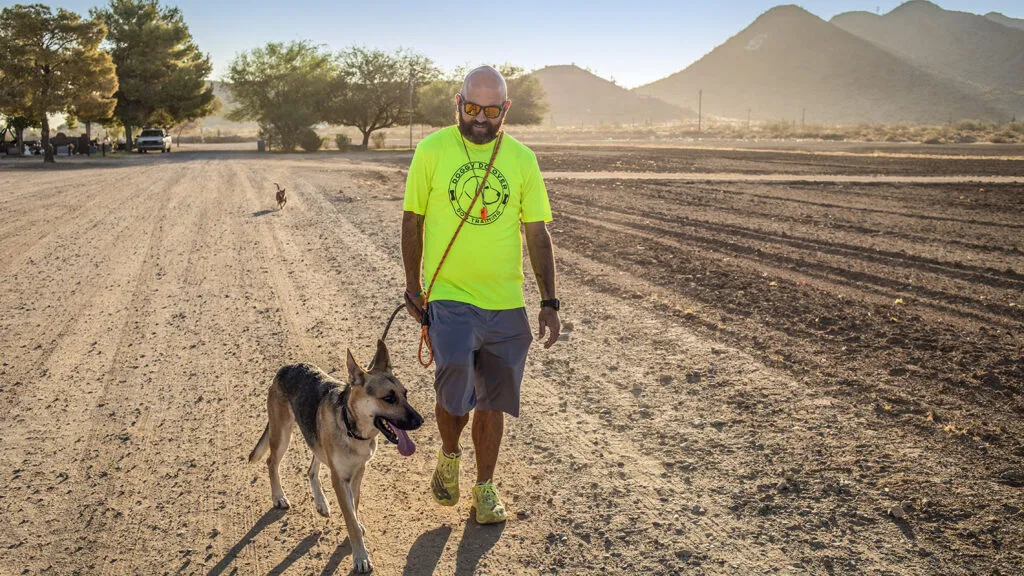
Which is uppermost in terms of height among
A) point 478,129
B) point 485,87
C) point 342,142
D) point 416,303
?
point 342,142

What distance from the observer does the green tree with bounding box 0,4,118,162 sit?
39.8 m

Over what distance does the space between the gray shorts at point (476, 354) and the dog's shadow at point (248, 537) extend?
4.11 feet

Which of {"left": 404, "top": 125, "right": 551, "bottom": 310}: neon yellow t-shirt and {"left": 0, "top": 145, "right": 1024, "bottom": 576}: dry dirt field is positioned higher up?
{"left": 404, "top": 125, "right": 551, "bottom": 310}: neon yellow t-shirt

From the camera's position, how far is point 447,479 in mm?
4352

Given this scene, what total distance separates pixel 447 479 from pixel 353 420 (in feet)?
2.57

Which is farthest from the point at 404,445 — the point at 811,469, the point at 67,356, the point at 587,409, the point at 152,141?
the point at 152,141

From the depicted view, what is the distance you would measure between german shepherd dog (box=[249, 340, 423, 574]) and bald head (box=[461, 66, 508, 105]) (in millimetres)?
1370

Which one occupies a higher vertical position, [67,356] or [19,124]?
[19,124]

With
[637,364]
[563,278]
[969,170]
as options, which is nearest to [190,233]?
[563,278]

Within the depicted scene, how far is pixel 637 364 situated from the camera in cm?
730

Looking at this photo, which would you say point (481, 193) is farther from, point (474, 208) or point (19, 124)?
point (19, 124)

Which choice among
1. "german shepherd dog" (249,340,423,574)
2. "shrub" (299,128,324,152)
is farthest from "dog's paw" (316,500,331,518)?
"shrub" (299,128,324,152)

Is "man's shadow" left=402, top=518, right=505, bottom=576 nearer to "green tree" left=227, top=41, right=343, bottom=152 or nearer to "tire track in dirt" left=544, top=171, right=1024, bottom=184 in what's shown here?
"tire track in dirt" left=544, top=171, right=1024, bottom=184

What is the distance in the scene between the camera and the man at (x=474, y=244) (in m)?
3.97
